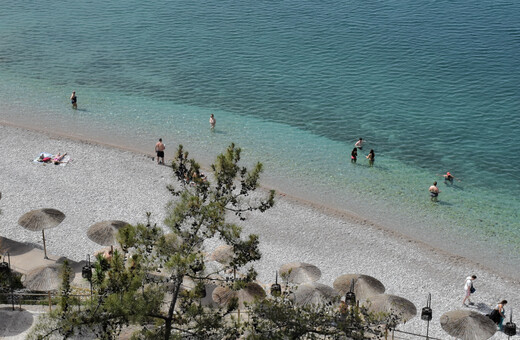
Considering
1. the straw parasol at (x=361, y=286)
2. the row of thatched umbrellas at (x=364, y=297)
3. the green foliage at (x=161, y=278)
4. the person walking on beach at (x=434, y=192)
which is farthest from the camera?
the person walking on beach at (x=434, y=192)

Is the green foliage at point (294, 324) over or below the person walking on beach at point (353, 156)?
below

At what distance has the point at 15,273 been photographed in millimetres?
22891

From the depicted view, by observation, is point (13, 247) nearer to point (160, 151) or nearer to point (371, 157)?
point (160, 151)

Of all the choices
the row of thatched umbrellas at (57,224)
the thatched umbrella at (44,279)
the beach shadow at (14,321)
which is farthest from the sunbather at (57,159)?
the beach shadow at (14,321)

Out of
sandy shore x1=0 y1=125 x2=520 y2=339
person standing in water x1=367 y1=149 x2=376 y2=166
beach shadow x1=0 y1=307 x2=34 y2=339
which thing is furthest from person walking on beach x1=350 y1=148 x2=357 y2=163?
beach shadow x1=0 y1=307 x2=34 y2=339

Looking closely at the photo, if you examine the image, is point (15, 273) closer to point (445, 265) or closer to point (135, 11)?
point (445, 265)

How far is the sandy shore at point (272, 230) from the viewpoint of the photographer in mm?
25891

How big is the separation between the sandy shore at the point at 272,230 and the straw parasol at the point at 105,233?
2611 mm

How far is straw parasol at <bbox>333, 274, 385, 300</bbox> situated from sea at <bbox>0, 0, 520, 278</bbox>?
6.82 meters

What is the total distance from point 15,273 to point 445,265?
17.5 m

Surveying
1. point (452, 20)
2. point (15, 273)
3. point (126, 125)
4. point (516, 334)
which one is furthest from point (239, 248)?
point (452, 20)

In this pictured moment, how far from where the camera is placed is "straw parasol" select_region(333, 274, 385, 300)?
71.7 feet

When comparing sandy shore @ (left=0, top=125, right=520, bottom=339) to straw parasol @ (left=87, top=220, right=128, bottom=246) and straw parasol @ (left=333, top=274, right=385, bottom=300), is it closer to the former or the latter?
straw parasol @ (left=333, top=274, right=385, bottom=300)

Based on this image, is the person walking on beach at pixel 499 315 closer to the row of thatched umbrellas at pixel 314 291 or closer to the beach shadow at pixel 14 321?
the row of thatched umbrellas at pixel 314 291
